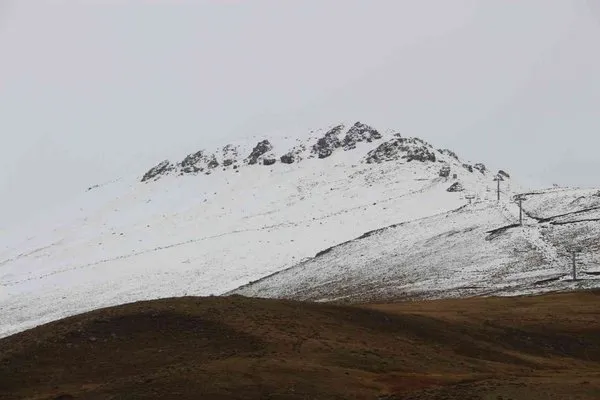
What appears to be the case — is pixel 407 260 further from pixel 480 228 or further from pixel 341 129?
pixel 341 129

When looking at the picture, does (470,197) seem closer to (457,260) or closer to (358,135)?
(457,260)

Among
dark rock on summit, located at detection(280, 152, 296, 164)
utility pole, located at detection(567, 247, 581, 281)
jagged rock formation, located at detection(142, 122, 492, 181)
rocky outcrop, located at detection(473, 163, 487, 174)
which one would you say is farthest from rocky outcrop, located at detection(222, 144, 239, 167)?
utility pole, located at detection(567, 247, 581, 281)

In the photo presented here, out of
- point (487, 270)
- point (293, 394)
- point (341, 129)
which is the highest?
point (341, 129)

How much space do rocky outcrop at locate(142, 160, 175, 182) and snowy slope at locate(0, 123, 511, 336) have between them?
42 centimetres

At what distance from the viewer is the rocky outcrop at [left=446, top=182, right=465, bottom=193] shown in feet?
263

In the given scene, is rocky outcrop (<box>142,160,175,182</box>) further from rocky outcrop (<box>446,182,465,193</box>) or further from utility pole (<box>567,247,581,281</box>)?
utility pole (<box>567,247,581,281</box>)

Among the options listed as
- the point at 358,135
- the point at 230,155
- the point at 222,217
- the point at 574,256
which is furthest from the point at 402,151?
the point at 574,256

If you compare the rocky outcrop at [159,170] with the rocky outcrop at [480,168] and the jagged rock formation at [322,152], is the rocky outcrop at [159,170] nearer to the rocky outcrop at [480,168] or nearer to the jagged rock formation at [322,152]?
the jagged rock formation at [322,152]

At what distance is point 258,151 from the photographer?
113 meters

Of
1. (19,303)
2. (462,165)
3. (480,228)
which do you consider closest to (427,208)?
(480,228)

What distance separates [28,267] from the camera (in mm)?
70188

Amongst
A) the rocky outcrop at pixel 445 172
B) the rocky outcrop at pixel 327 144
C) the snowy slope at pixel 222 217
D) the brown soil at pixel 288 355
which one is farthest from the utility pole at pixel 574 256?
the rocky outcrop at pixel 327 144

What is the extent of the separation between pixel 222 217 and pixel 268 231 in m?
12.5

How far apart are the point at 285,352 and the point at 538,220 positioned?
47.9 meters
